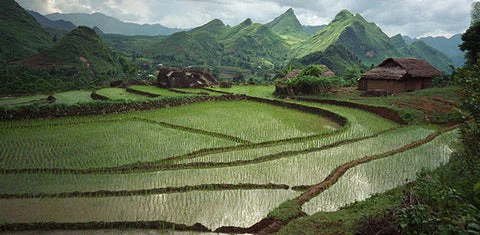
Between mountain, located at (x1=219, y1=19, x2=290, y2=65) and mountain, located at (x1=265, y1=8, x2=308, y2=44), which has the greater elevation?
mountain, located at (x1=265, y1=8, x2=308, y2=44)

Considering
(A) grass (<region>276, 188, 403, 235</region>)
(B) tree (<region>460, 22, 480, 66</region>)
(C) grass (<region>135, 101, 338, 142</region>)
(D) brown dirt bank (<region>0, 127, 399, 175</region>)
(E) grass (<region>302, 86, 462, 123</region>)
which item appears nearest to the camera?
(A) grass (<region>276, 188, 403, 235</region>)

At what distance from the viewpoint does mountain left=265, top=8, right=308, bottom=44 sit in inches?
5951

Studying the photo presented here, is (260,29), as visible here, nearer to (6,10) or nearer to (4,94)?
(6,10)

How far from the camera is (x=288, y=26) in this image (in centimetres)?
16225

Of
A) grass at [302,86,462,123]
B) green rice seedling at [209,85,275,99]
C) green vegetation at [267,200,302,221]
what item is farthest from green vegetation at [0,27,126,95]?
green vegetation at [267,200,302,221]

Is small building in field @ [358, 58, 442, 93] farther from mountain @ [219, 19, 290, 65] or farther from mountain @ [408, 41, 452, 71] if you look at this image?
mountain @ [408, 41, 452, 71]

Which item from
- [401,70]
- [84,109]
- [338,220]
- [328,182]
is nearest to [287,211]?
[338,220]

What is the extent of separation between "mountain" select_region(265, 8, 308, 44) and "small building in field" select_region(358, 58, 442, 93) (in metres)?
128

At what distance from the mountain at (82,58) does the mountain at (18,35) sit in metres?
5.97

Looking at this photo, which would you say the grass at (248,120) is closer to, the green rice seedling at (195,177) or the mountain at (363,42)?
the green rice seedling at (195,177)

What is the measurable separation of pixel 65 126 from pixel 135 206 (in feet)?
25.9

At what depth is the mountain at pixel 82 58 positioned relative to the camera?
40.0 m

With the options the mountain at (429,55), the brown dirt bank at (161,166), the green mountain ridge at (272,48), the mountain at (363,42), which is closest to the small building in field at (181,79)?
the brown dirt bank at (161,166)

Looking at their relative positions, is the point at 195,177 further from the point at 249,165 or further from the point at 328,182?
the point at 328,182
